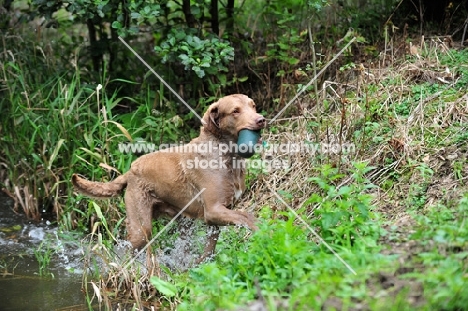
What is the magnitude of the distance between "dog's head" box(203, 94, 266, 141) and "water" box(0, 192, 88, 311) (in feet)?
7.01

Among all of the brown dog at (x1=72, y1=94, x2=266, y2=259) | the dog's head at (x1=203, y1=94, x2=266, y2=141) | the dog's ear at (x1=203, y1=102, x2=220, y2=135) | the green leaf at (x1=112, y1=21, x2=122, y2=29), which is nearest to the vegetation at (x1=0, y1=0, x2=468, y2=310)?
the green leaf at (x1=112, y1=21, x2=122, y2=29)

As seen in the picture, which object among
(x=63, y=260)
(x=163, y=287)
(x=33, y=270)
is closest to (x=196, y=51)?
(x=63, y=260)

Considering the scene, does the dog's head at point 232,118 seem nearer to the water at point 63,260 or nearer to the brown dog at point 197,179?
the brown dog at point 197,179

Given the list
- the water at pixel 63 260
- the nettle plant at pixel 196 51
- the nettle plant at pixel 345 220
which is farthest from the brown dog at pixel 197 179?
the nettle plant at pixel 196 51

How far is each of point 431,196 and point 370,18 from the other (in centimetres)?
377

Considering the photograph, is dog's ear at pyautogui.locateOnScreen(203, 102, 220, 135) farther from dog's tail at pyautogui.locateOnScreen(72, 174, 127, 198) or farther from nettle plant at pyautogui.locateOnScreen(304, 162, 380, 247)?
nettle plant at pyautogui.locateOnScreen(304, 162, 380, 247)

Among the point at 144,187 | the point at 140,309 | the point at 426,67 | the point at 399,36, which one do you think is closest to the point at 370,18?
the point at 399,36

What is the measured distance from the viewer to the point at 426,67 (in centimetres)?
833

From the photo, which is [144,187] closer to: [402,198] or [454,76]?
[402,198]

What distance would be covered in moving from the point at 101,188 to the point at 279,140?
2.48 m

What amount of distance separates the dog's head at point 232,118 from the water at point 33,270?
2.14 m

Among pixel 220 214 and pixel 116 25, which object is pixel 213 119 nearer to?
pixel 220 214

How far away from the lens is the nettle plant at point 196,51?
8.13 meters

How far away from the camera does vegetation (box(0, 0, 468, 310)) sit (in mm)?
4891
